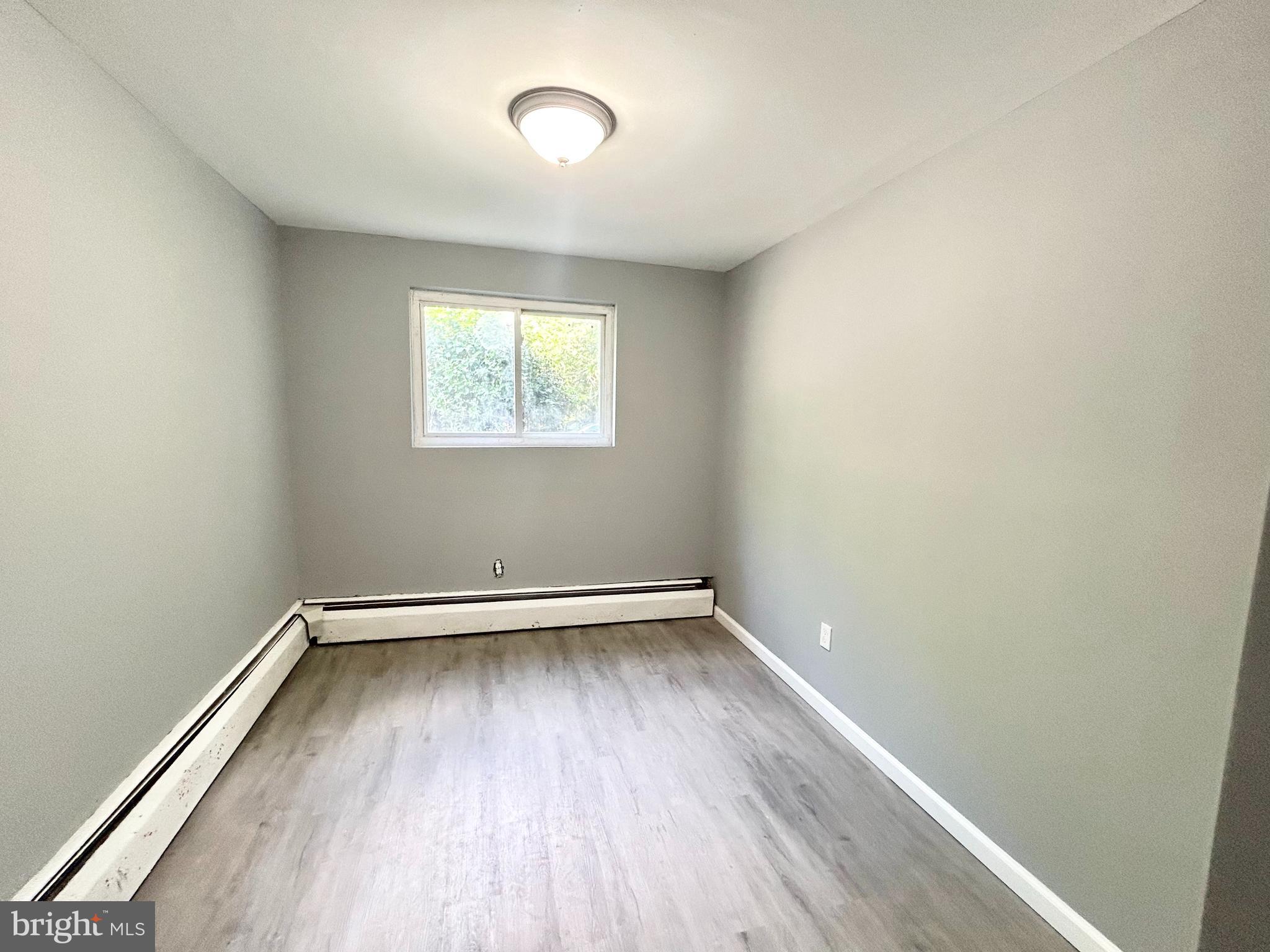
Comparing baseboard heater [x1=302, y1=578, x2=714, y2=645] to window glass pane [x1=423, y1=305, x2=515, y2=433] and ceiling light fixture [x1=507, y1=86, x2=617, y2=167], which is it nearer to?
window glass pane [x1=423, y1=305, x2=515, y2=433]

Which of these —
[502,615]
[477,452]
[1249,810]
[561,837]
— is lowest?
[561,837]

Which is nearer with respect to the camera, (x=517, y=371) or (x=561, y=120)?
(x=561, y=120)

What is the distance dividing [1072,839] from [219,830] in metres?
2.55

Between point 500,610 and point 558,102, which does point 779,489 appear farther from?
point 558,102

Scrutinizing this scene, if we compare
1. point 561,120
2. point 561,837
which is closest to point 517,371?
point 561,120

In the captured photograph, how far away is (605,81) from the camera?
59.6 inches

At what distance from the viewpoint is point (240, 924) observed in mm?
1412

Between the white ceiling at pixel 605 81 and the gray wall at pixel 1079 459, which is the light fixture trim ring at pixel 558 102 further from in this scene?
the gray wall at pixel 1079 459

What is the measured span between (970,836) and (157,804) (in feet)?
8.34

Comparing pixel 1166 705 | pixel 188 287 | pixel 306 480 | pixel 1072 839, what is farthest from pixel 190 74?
pixel 1072 839

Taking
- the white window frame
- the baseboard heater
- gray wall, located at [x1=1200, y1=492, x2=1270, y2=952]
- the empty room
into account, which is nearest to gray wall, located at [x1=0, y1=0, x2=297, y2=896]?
the empty room

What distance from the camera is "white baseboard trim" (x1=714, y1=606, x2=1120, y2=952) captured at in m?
1.42

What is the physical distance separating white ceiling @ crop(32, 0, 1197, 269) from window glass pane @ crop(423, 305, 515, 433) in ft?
3.05

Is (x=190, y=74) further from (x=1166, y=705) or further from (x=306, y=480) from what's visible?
(x=1166, y=705)
